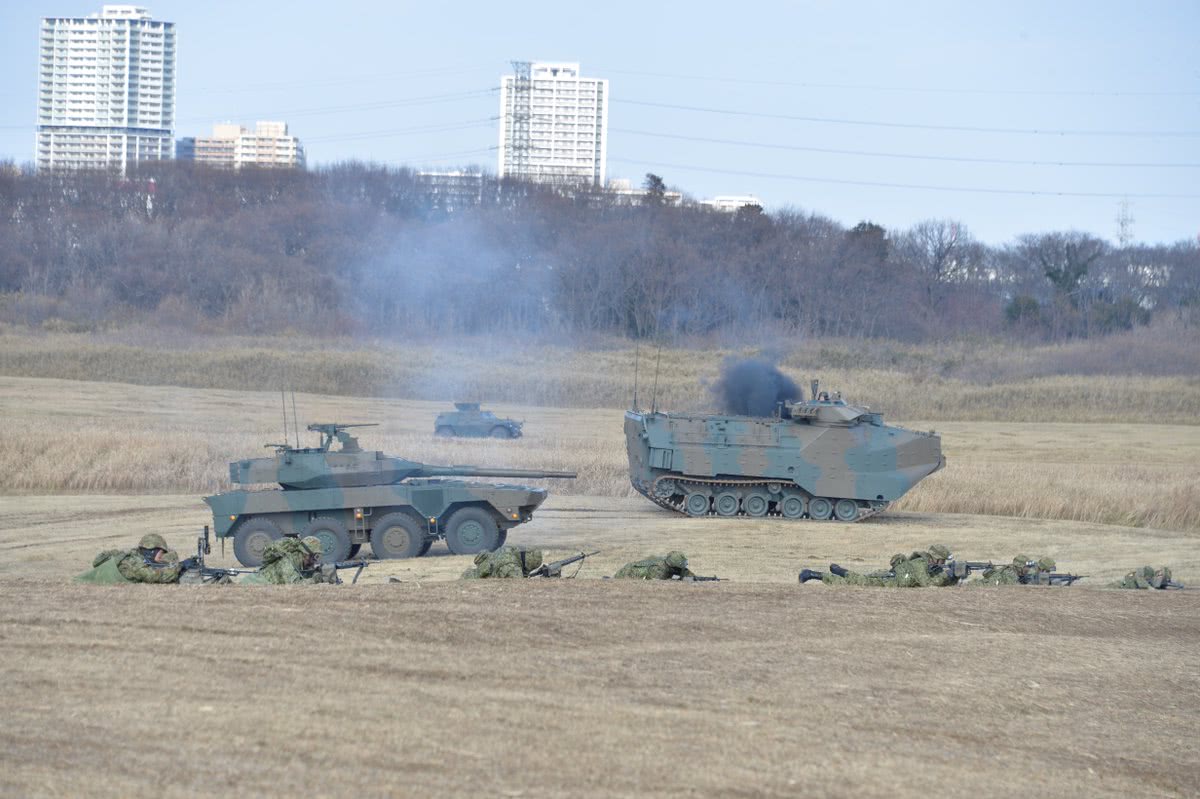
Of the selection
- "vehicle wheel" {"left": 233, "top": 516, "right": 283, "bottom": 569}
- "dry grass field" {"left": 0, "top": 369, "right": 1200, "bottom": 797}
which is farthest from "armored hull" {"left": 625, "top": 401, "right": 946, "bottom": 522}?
"vehicle wheel" {"left": 233, "top": 516, "right": 283, "bottom": 569}

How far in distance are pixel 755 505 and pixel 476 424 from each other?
12463 millimetres

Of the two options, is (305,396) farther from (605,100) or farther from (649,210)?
(605,100)

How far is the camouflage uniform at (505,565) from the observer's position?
12875mm

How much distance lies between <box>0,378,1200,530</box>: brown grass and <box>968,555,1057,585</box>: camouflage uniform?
30.6ft

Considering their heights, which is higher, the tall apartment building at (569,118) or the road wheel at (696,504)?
the tall apartment building at (569,118)

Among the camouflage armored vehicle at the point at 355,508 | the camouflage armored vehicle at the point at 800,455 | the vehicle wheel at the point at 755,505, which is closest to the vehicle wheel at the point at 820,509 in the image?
the camouflage armored vehicle at the point at 800,455

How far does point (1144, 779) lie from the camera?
780 centimetres

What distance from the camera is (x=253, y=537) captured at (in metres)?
18.0

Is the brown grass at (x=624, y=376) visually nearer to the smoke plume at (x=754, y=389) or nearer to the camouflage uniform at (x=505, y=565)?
the smoke plume at (x=754, y=389)

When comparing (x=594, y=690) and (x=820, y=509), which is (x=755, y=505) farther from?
(x=594, y=690)

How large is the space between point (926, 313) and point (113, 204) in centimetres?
3089

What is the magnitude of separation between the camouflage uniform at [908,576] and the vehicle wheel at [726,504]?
28.8ft

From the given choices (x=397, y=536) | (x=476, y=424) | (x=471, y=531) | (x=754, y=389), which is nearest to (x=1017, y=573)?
(x=471, y=531)

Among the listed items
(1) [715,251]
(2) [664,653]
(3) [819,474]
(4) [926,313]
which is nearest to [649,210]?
(1) [715,251]
